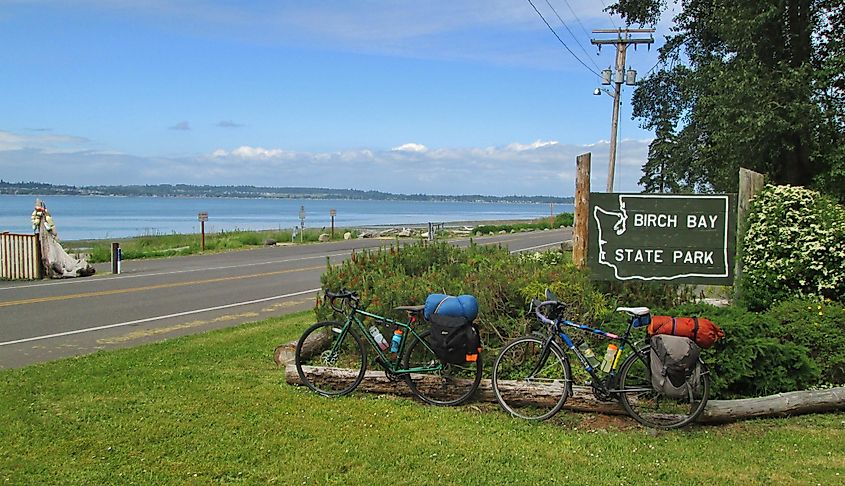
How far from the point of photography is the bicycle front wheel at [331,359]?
722cm

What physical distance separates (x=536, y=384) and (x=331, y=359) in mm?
2161

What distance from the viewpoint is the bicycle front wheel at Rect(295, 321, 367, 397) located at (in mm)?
7219

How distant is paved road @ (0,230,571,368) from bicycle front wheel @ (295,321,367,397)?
3.41m

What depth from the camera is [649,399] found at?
6559mm

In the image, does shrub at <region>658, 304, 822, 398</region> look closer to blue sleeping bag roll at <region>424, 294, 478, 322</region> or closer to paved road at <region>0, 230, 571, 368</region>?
blue sleeping bag roll at <region>424, 294, 478, 322</region>

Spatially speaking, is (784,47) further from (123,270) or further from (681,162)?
(123,270)

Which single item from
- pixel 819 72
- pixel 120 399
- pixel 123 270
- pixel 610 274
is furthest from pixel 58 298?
pixel 819 72

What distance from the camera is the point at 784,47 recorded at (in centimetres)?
2062

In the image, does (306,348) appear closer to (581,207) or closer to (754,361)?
(581,207)

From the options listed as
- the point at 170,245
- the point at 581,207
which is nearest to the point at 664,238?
the point at 581,207

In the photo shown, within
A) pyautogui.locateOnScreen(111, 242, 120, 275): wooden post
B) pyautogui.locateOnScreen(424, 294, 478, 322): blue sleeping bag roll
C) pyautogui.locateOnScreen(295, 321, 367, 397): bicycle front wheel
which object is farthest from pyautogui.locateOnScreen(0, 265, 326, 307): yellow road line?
pyautogui.locateOnScreen(424, 294, 478, 322): blue sleeping bag roll

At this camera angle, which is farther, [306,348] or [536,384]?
[306,348]

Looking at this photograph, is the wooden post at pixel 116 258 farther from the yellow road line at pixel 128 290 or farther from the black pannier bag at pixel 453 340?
the black pannier bag at pixel 453 340

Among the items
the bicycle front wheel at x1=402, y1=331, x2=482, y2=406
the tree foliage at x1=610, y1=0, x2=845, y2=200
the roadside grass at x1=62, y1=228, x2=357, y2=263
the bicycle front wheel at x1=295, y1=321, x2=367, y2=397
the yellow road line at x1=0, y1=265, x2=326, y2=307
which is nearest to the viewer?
the bicycle front wheel at x1=402, y1=331, x2=482, y2=406
